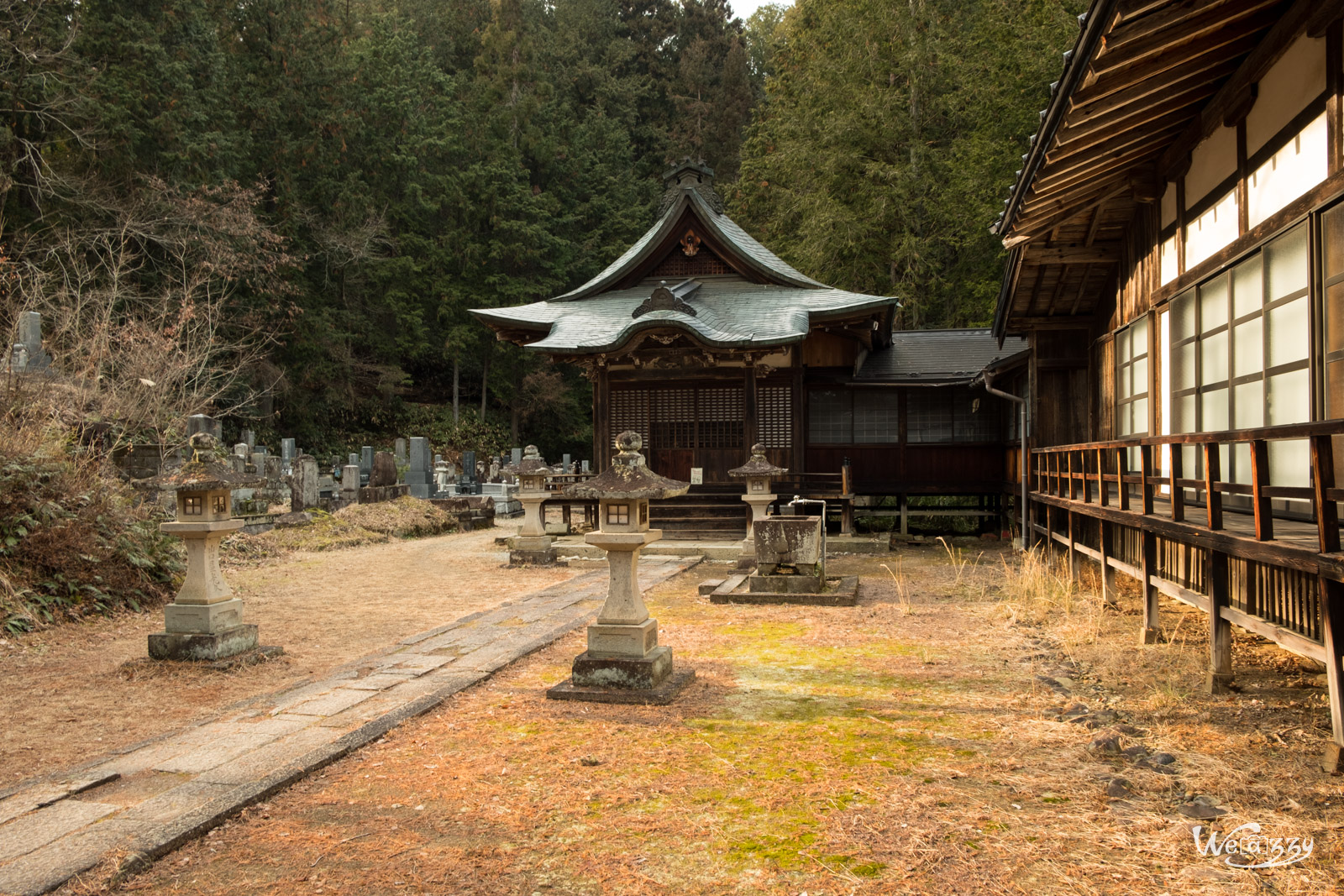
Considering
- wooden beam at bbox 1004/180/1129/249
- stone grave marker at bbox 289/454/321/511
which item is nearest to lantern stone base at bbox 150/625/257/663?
wooden beam at bbox 1004/180/1129/249

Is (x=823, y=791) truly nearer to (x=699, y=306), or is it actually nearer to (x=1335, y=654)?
(x=1335, y=654)

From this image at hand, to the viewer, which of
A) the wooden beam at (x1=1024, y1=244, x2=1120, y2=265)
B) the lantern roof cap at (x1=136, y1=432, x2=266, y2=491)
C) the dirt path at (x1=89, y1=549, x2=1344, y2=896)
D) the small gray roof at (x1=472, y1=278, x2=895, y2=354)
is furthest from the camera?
the small gray roof at (x1=472, y1=278, x2=895, y2=354)

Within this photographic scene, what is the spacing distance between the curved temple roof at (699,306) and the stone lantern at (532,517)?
2.73 meters

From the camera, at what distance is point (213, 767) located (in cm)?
470

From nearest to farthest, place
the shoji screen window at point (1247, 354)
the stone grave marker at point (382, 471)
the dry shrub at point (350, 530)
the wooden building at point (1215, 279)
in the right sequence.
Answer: the wooden building at point (1215, 279), the shoji screen window at point (1247, 354), the dry shrub at point (350, 530), the stone grave marker at point (382, 471)

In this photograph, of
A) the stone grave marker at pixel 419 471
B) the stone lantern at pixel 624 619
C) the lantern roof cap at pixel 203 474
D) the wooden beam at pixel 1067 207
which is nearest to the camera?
the stone lantern at pixel 624 619

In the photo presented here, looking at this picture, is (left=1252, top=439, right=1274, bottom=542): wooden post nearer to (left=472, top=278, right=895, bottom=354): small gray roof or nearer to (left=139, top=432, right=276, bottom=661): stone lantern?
(left=139, top=432, right=276, bottom=661): stone lantern

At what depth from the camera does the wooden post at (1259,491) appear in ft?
14.9

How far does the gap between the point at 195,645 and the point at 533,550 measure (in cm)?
693

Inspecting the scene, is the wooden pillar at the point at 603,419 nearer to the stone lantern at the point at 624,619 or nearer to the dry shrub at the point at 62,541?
the dry shrub at the point at 62,541

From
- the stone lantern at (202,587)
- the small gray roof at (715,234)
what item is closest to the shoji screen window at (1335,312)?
the stone lantern at (202,587)

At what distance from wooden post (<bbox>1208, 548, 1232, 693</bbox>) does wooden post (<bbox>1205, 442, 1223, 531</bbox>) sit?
0.38 meters

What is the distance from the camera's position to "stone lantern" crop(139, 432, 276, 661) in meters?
7.05

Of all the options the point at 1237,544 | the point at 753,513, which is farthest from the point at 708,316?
the point at 1237,544
